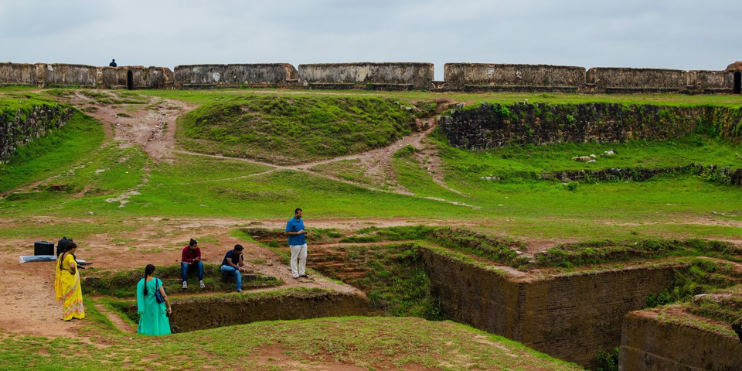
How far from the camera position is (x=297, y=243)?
43.1ft

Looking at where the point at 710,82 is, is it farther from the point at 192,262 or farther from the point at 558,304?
the point at 192,262

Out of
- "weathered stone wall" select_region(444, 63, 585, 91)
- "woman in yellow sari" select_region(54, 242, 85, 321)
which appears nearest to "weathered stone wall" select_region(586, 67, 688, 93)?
"weathered stone wall" select_region(444, 63, 585, 91)

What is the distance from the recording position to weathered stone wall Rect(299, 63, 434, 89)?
98.5ft

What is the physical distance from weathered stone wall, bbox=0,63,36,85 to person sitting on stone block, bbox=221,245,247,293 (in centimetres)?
2029

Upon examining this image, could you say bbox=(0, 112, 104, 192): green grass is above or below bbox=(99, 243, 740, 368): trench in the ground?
above

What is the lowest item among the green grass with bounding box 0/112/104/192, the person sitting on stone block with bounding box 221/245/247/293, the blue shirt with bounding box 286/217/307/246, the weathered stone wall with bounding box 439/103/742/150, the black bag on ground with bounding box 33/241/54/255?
the person sitting on stone block with bounding box 221/245/247/293

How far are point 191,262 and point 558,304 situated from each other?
6292 millimetres

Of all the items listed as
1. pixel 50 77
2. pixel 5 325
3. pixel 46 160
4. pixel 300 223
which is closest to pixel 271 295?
pixel 300 223

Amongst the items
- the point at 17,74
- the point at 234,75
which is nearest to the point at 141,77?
the point at 234,75

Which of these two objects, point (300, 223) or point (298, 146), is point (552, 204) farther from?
point (300, 223)

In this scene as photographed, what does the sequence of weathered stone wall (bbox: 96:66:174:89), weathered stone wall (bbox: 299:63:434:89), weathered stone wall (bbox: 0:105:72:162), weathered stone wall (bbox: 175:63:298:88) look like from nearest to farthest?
weathered stone wall (bbox: 0:105:72:162)
weathered stone wall (bbox: 299:63:434:89)
weathered stone wall (bbox: 175:63:298:88)
weathered stone wall (bbox: 96:66:174:89)

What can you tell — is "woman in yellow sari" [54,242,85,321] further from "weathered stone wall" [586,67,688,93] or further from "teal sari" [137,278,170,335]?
"weathered stone wall" [586,67,688,93]

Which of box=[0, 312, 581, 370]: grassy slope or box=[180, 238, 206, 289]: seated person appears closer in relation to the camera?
box=[0, 312, 581, 370]: grassy slope

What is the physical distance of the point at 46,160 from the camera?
22.2m
